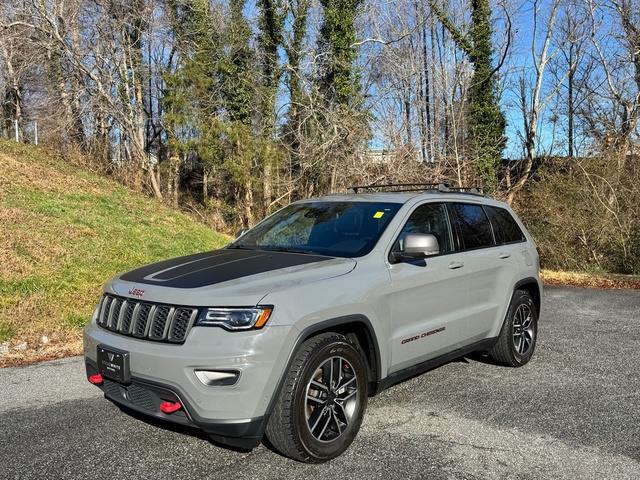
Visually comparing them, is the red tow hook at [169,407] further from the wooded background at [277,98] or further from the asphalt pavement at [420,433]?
the wooded background at [277,98]

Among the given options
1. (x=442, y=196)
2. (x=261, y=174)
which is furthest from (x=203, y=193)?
(x=442, y=196)

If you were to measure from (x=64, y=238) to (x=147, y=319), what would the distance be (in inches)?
360

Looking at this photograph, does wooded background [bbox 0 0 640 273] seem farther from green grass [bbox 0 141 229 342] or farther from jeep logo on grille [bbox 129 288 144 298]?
jeep logo on grille [bbox 129 288 144 298]

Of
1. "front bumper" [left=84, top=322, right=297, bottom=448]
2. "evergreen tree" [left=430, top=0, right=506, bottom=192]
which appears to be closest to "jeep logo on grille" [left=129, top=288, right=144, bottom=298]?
"front bumper" [left=84, top=322, right=297, bottom=448]

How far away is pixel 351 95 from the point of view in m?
21.6

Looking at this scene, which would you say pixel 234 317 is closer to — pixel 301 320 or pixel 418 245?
pixel 301 320

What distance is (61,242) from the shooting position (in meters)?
11.4

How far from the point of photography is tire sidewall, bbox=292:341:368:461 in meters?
3.48

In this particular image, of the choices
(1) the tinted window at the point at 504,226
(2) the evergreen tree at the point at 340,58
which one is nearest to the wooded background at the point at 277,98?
(2) the evergreen tree at the point at 340,58

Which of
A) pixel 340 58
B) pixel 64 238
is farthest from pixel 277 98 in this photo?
pixel 64 238

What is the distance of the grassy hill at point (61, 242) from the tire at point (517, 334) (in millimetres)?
4860

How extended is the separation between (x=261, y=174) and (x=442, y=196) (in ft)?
56.8

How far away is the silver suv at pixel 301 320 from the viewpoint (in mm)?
3299

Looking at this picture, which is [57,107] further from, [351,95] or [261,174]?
[351,95]
